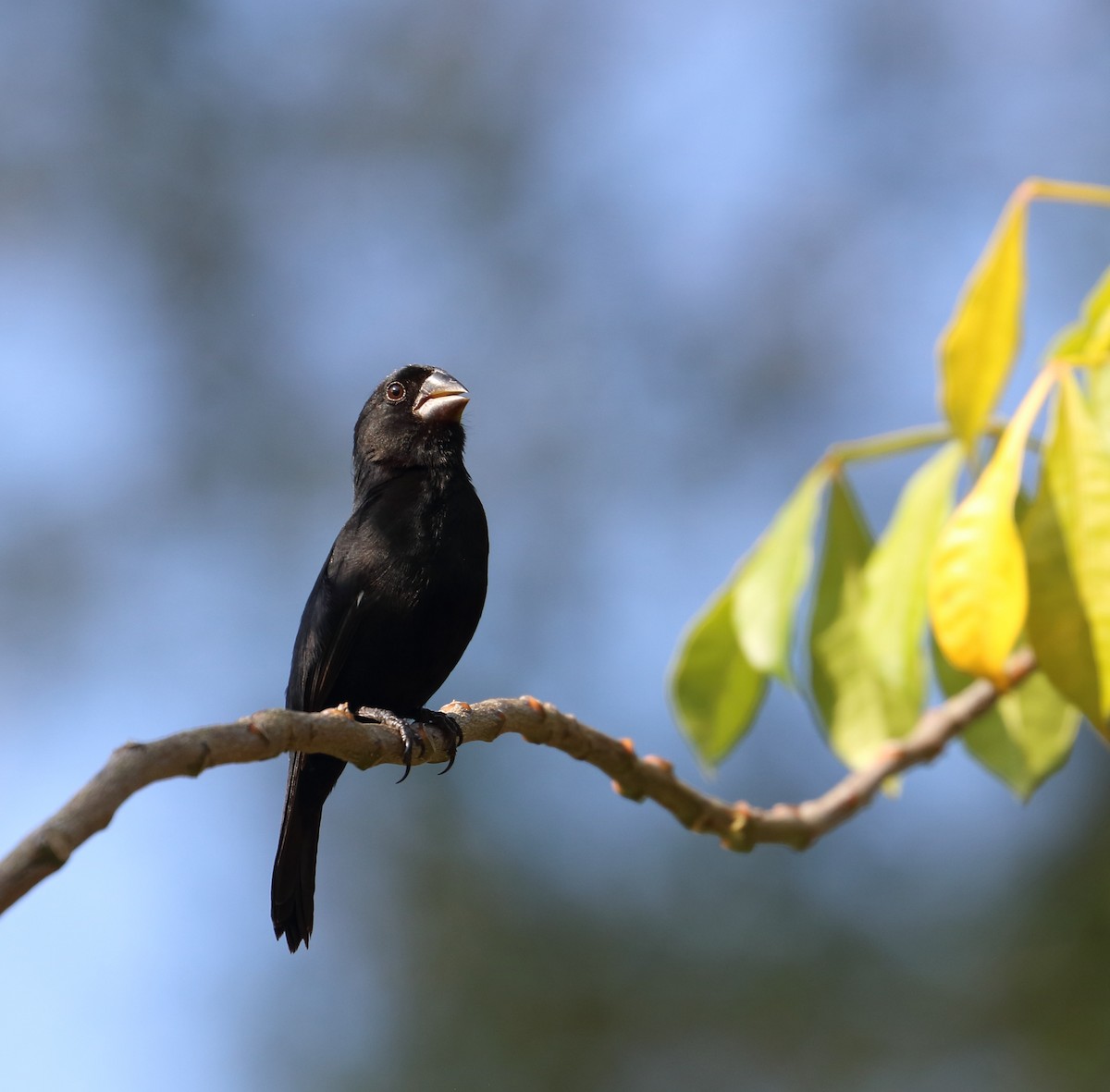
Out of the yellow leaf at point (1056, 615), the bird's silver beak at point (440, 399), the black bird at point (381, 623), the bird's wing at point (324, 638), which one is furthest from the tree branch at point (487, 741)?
the bird's silver beak at point (440, 399)

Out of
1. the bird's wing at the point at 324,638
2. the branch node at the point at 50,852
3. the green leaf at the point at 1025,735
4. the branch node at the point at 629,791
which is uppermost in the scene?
the branch node at the point at 50,852

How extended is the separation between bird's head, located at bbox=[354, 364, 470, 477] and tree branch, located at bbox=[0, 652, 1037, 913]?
1194 mm

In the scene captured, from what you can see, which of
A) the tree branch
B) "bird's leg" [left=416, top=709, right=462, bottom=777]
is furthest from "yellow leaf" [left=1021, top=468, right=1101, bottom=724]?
"bird's leg" [left=416, top=709, right=462, bottom=777]

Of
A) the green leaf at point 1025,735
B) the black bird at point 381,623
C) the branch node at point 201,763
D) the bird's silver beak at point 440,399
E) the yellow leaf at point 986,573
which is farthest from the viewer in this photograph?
the bird's silver beak at point 440,399

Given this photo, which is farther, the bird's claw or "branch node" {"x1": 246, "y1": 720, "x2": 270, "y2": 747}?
the bird's claw

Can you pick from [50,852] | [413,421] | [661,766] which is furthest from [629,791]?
[413,421]

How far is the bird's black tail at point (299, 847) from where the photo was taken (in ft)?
10.8

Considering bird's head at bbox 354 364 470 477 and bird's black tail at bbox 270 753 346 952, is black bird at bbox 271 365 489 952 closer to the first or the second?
bird's black tail at bbox 270 753 346 952

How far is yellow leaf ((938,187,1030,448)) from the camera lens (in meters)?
1.87

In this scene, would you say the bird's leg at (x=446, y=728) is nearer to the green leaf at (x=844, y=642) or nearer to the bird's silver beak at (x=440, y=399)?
the green leaf at (x=844, y=642)

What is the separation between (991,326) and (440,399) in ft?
7.39

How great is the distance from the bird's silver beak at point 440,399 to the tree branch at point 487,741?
1.34 meters

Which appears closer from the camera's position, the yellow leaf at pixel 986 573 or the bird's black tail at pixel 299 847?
the yellow leaf at pixel 986 573

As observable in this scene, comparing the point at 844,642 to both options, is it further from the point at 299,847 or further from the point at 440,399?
the point at 440,399
